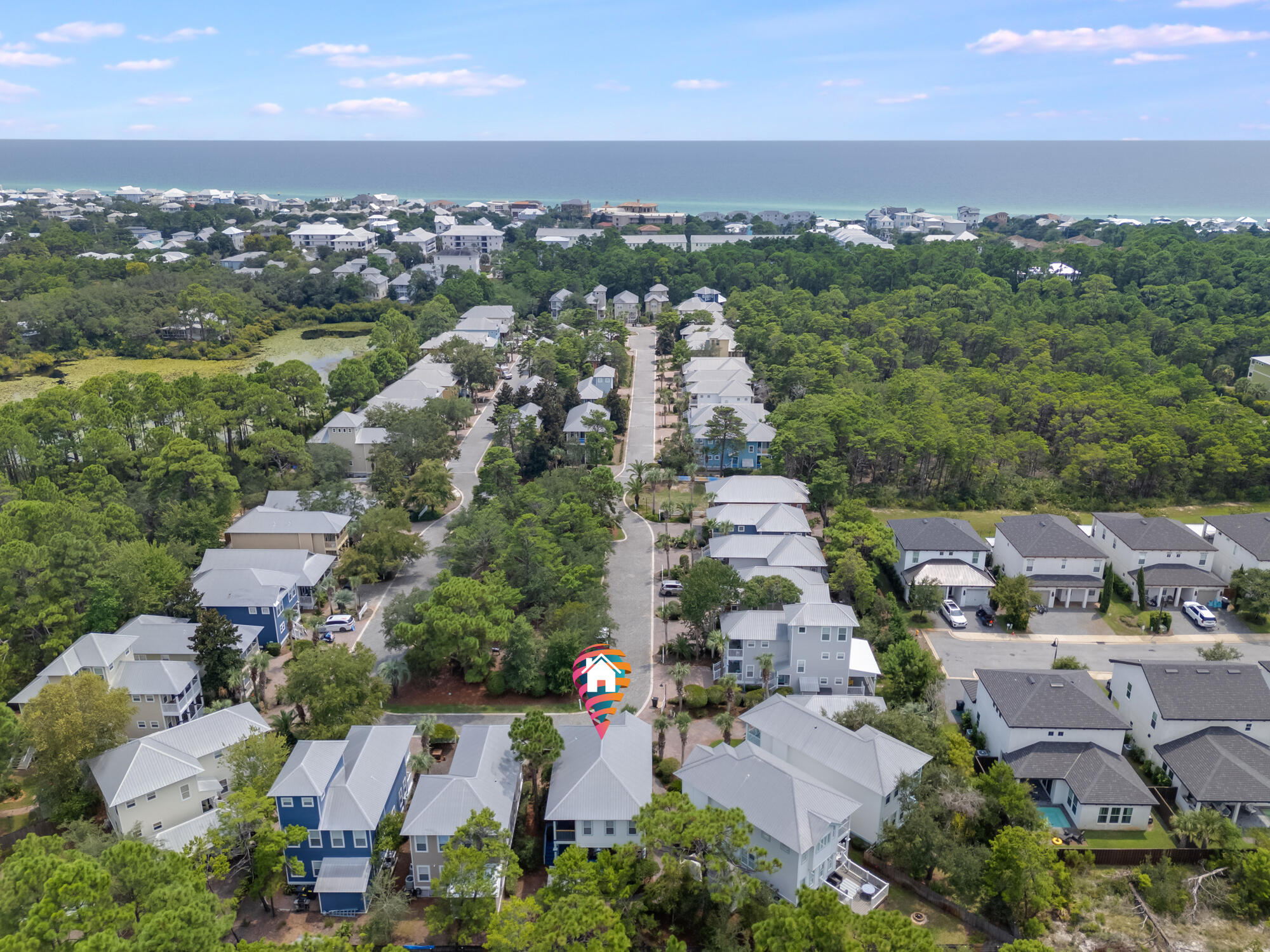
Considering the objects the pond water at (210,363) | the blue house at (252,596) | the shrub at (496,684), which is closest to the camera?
the shrub at (496,684)

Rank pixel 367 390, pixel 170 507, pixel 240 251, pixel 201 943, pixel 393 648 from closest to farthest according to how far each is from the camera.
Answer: pixel 201 943, pixel 393 648, pixel 170 507, pixel 367 390, pixel 240 251

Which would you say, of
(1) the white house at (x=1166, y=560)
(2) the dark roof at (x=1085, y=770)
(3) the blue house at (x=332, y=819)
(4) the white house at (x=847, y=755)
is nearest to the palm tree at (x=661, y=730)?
(4) the white house at (x=847, y=755)

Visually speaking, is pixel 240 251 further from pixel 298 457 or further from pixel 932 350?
pixel 932 350

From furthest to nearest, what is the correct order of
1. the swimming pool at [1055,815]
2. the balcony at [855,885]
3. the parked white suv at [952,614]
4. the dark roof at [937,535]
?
the dark roof at [937,535], the parked white suv at [952,614], the swimming pool at [1055,815], the balcony at [855,885]

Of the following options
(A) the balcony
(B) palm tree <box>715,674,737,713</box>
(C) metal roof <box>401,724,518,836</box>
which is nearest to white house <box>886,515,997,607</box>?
(B) palm tree <box>715,674,737,713</box>

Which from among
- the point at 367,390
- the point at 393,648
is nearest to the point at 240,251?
the point at 367,390

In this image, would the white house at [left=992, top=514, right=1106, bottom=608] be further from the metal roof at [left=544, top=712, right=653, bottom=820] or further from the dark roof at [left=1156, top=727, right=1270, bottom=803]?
the metal roof at [left=544, top=712, right=653, bottom=820]

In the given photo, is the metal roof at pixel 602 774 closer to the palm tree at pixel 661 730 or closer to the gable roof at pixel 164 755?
the palm tree at pixel 661 730
